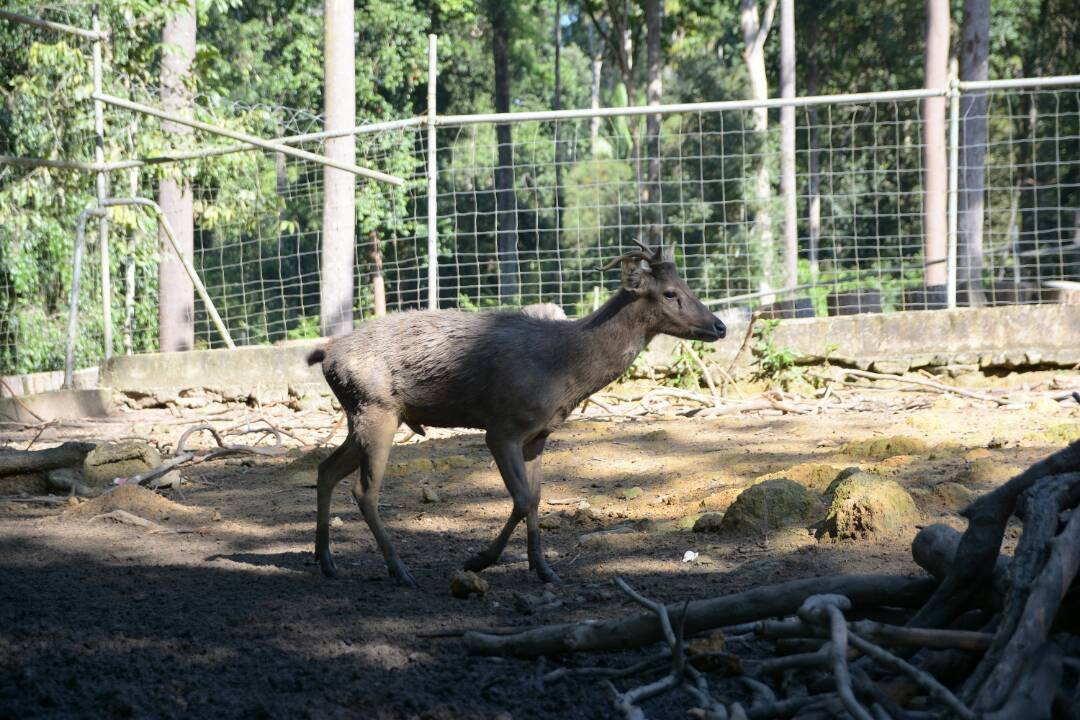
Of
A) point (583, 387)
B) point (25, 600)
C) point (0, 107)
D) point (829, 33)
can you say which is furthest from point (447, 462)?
point (829, 33)

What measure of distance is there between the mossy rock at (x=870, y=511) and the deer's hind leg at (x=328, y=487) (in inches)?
90.8

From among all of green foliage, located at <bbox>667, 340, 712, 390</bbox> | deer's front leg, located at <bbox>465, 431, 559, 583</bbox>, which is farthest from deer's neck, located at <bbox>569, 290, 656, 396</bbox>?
green foliage, located at <bbox>667, 340, 712, 390</bbox>

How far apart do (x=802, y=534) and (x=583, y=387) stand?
4.23 ft

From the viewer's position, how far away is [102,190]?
1248 cm

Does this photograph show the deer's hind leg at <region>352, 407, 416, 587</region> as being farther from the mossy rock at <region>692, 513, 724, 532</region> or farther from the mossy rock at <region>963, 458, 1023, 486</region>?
the mossy rock at <region>963, 458, 1023, 486</region>

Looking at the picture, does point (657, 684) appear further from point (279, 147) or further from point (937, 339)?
point (279, 147)

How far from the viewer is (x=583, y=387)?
18.5ft

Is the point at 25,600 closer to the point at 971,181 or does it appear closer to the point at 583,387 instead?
the point at 583,387

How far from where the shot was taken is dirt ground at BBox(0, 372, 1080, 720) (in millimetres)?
3625

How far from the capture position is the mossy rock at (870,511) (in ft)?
17.6

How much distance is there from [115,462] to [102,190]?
5842 mm

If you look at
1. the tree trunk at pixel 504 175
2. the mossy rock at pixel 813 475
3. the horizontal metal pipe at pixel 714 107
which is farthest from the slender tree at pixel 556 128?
the mossy rock at pixel 813 475

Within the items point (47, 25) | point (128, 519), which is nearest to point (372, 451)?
point (128, 519)

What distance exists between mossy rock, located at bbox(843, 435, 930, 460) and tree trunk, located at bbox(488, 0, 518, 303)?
4745mm
